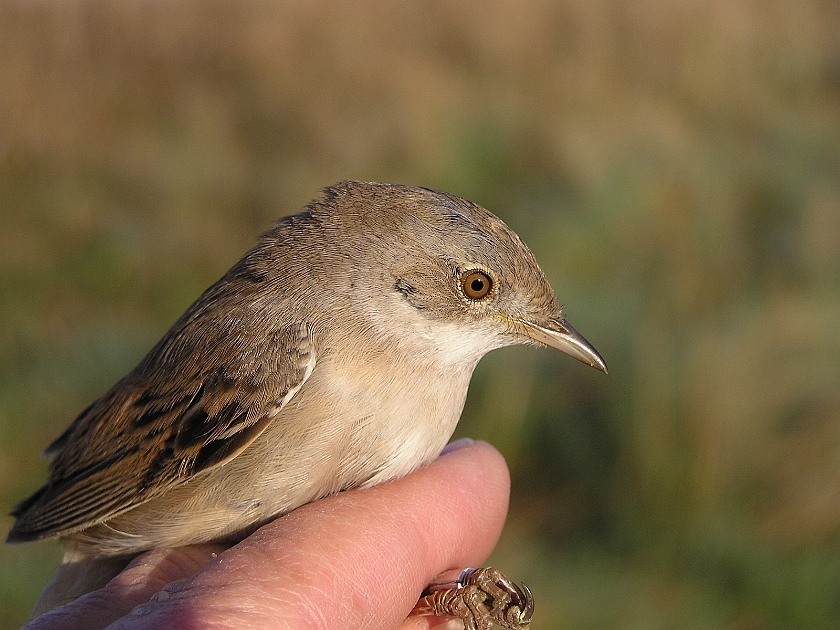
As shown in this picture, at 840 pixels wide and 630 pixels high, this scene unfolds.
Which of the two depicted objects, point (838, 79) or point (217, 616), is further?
point (838, 79)

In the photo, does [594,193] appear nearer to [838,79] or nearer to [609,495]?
[609,495]

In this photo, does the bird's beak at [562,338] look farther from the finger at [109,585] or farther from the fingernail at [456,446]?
the finger at [109,585]

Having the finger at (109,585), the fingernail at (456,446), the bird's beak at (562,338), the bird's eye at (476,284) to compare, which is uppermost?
the bird's eye at (476,284)

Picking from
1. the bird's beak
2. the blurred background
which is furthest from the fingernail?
the blurred background

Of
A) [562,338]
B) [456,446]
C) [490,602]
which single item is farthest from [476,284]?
[490,602]

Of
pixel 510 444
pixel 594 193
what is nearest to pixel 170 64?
pixel 594 193

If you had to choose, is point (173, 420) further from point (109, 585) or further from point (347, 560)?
point (347, 560)

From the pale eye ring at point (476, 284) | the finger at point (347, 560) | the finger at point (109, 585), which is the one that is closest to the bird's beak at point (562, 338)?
the pale eye ring at point (476, 284)
